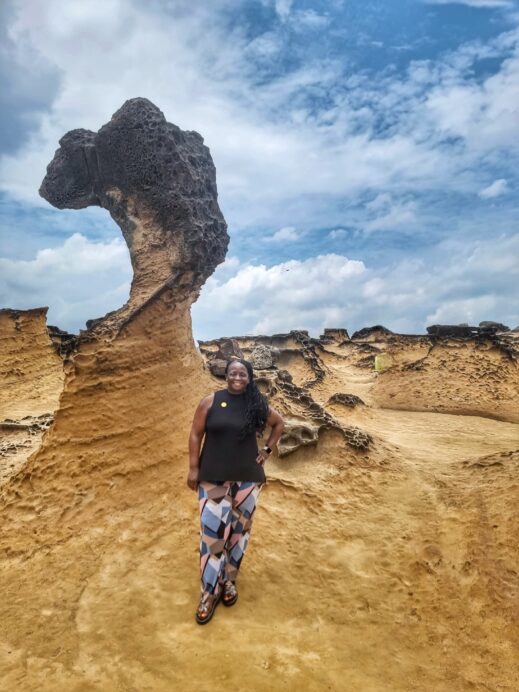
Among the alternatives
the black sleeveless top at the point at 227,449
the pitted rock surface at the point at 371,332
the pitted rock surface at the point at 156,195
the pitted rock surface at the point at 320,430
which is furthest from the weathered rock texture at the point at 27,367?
the pitted rock surface at the point at 371,332

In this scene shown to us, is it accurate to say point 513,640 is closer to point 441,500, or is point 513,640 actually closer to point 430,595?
A: point 430,595

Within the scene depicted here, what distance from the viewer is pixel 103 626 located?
2.52m

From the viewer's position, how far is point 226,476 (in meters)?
2.61

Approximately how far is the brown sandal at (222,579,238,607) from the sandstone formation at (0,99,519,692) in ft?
0.18

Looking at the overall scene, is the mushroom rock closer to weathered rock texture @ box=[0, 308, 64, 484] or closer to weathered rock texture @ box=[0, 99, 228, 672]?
weathered rock texture @ box=[0, 99, 228, 672]

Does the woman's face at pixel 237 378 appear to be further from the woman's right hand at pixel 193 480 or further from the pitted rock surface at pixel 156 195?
the pitted rock surface at pixel 156 195

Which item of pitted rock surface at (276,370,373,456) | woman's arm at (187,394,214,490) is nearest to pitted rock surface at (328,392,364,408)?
pitted rock surface at (276,370,373,456)

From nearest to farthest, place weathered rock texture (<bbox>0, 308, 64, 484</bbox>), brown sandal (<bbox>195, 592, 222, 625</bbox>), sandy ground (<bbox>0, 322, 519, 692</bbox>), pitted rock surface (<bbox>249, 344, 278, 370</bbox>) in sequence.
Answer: sandy ground (<bbox>0, 322, 519, 692</bbox>) < brown sandal (<bbox>195, 592, 222, 625</bbox>) < weathered rock texture (<bbox>0, 308, 64, 484</bbox>) < pitted rock surface (<bbox>249, 344, 278, 370</bbox>)

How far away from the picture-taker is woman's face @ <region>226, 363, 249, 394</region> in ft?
9.22

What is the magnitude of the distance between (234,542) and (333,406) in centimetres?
629

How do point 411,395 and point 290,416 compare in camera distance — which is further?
point 411,395

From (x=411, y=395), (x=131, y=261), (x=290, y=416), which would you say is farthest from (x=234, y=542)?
(x=411, y=395)

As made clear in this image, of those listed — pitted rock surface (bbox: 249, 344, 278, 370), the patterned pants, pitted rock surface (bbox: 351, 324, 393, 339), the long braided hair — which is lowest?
the patterned pants

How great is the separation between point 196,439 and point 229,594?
1.05 meters
